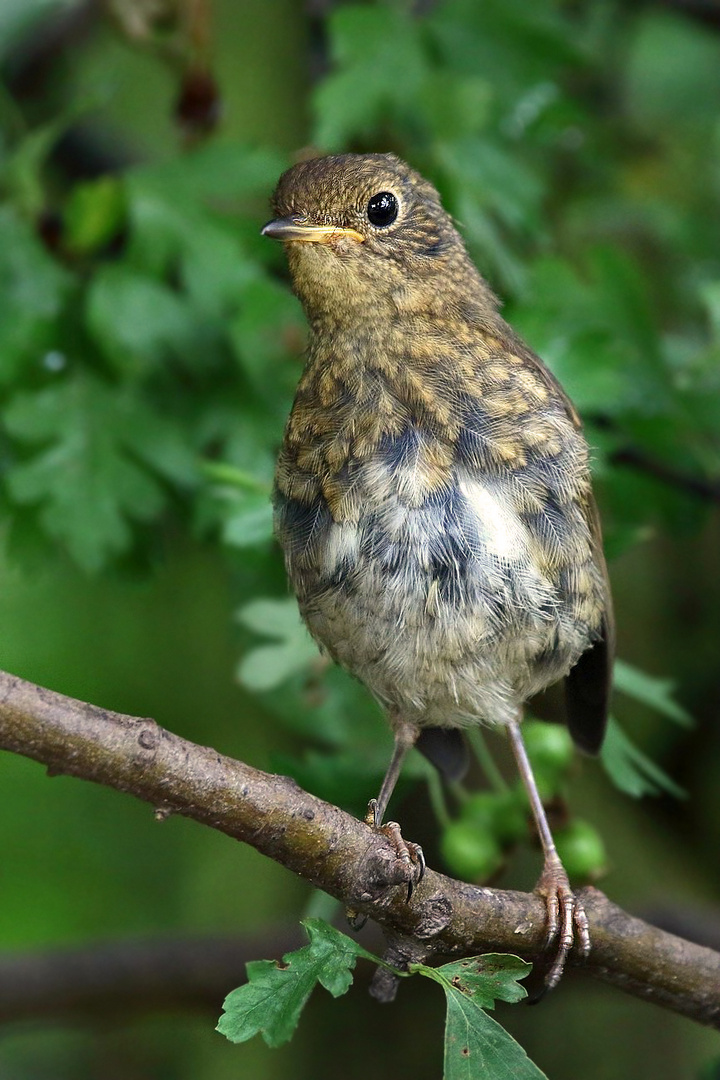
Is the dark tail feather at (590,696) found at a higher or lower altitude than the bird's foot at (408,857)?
lower

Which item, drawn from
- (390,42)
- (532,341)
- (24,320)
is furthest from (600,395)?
(24,320)

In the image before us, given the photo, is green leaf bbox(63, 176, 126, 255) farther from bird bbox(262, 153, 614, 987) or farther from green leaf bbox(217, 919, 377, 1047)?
green leaf bbox(217, 919, 377, 1047)

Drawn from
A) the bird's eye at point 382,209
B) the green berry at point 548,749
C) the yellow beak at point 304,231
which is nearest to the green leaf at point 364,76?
the bird's eye at point 382,209

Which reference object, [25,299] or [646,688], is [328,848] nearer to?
[646,688]

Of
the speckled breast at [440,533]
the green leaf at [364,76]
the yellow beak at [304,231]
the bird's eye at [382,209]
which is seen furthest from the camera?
the green leaf at [364,76]

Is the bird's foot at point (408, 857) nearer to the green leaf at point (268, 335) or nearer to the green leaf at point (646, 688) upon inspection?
the green leaf at point (646, 688)
